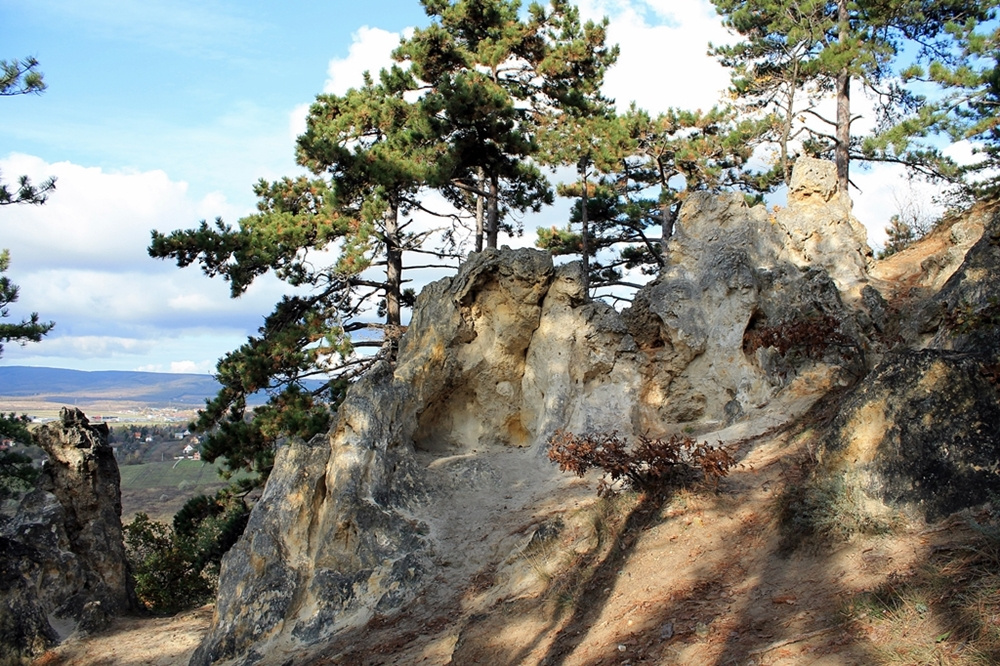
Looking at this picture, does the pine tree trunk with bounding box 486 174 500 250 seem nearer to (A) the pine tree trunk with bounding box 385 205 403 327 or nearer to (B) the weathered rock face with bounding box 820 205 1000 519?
(A) the pine tree trunk with bounding box 385 205 403 327

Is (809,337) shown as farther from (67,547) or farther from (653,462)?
(67,547)

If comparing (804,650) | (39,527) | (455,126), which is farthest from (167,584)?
(804,650)

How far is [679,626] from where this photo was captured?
237 inches

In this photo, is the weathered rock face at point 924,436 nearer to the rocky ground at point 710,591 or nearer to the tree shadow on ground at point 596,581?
the rocky ground at point 710,591

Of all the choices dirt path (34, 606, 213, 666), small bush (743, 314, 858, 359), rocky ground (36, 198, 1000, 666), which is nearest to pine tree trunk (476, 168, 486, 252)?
rocky ground (36, 198, 1000, 666)

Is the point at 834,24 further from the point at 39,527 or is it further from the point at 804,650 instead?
the point at 39,527

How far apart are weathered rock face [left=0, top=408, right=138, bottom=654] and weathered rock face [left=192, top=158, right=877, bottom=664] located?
446cm

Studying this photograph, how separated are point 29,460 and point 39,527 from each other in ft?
27.3

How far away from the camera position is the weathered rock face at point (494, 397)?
1008cm

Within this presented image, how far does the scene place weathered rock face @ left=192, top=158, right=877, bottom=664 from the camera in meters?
10.1

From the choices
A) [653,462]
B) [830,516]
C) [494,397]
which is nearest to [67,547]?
[494,397]

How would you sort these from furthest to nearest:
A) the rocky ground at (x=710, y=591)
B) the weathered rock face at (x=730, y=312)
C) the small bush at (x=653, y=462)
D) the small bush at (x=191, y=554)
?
the small bush at (x=191, y=554)
the weathered rock face at (x=730, y=312)
the small bush at (x=653, y=462)
the rocky ground at (x=710, y=591)

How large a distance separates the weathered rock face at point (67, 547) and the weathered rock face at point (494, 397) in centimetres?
446

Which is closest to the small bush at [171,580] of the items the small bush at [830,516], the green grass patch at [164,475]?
the small bush at [830,516]
